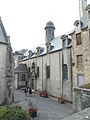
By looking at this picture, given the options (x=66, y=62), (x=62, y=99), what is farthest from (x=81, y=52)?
(x=62, y=99)

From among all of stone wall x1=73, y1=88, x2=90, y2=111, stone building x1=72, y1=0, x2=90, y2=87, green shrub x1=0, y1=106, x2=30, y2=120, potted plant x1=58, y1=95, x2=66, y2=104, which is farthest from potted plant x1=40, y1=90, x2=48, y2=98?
green shrub x1=0, y1=106, x2=30, y2=120

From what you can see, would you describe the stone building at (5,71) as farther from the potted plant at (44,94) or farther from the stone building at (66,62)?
the potted plant at (44,94)

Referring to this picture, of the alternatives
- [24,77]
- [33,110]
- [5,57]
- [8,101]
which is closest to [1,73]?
[5,57]

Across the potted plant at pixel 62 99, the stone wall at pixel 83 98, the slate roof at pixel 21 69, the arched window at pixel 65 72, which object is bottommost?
the potted plant at pixel 62 99

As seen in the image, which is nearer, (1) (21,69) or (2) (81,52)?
(2) (81,52)

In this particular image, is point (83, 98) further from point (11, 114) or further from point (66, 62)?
point (66, 62)

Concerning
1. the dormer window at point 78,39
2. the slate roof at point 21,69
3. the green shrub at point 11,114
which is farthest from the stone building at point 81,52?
the slate roof at point 21,69

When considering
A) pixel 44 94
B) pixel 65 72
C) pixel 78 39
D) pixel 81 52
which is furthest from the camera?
pixel 44 94

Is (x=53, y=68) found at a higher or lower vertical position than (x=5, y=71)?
higher

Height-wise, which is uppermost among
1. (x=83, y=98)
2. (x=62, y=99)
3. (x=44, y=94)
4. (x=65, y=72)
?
(x=65, y=72)

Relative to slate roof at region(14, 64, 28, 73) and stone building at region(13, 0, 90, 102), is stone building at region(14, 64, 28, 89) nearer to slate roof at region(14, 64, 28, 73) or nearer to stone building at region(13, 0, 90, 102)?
slate roof at region(14, 64, 28, 73)

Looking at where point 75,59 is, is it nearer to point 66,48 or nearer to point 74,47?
A: point 74,47

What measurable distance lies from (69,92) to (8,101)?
7.99m

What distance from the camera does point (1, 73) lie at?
24938 millimetres
